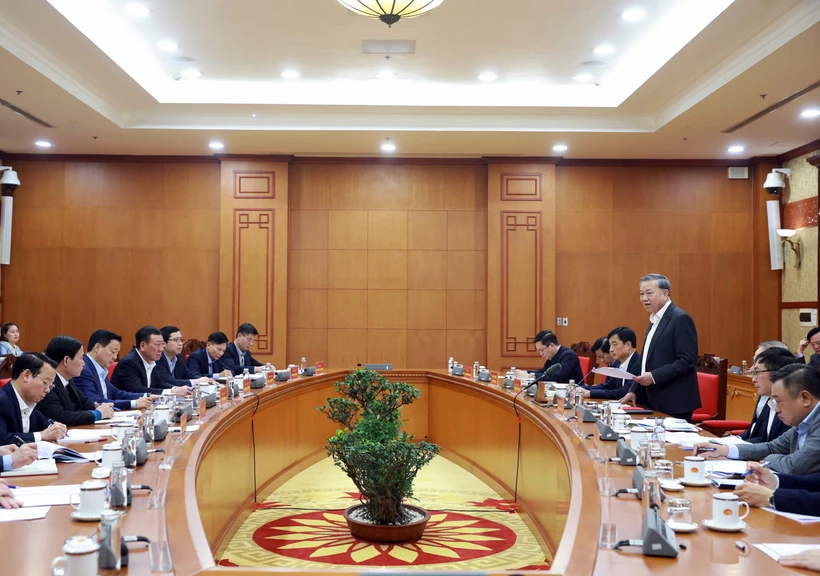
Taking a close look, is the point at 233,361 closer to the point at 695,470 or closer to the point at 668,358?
the point at 668,358

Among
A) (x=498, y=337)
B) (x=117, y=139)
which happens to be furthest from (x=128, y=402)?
(x=498, y=337)

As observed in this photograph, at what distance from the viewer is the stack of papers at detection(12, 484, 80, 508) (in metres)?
2.33

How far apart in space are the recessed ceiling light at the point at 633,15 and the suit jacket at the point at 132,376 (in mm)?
4510

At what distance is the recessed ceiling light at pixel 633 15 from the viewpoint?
589 centimetres

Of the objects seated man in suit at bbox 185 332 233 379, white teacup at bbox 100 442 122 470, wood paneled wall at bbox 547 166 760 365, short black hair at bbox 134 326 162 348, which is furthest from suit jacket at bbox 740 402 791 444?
wood paneled wall at bbox 547 166 760 365

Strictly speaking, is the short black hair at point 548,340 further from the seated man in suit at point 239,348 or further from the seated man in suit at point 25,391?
the seated man in suit at point 25,391

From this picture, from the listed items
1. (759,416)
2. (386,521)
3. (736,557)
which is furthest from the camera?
(386,521)

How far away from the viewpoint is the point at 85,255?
9.46 m

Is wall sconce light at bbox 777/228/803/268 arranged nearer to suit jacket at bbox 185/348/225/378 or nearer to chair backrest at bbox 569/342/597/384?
chair backrest at bbox 569/342/597/384

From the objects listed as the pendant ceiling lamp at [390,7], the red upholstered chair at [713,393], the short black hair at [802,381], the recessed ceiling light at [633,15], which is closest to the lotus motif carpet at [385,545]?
the red upholstered chair at [713,393]

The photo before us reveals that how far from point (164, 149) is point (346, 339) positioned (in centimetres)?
310

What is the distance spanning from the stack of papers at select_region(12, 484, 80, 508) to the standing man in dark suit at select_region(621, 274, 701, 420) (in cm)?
315

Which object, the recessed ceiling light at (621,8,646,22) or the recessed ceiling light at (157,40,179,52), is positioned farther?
the recessed ceiling light at (157,40,179,52)

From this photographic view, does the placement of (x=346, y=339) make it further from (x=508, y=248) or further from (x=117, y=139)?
(x=117, y=139)
